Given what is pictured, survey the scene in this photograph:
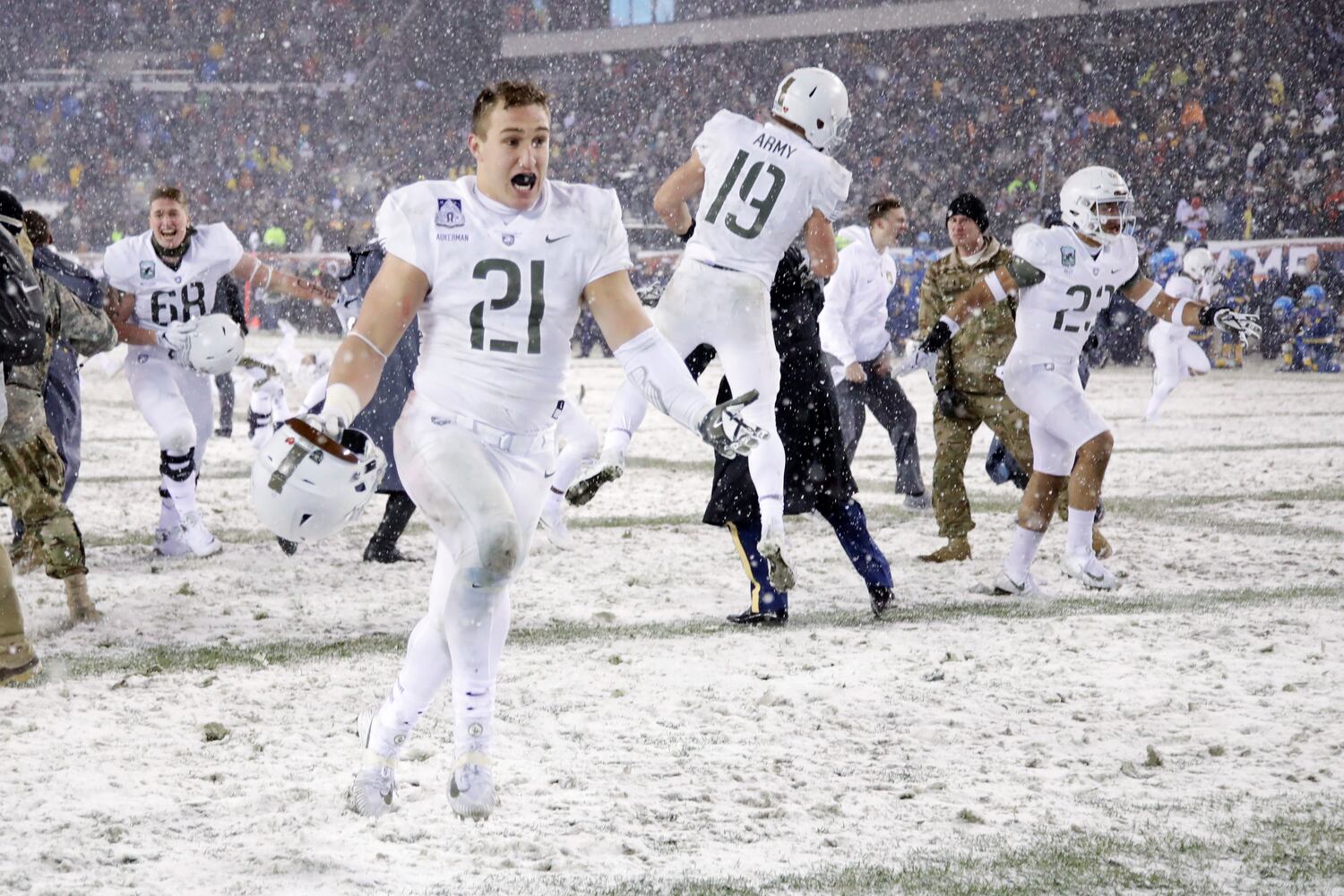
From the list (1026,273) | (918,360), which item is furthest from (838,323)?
(1026,273)

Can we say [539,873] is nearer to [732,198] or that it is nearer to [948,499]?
[732,198]

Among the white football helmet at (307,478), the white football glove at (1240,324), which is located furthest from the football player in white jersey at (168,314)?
the white football glove at (1240,324)

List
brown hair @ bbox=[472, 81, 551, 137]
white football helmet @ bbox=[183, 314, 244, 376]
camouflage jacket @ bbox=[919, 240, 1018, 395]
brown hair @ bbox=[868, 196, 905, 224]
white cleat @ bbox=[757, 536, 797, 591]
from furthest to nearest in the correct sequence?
brown hair @ bbox=[868, 196, 905, 224], camouflage jacket @ bbox=[919, 240, 1018, 395], white football helmet @ bbox=[183, 314, 244, 376], white cleat @ bbox=[757, 536, 797, 591], brown hair @ bbox=[472, 81, 551, 137]

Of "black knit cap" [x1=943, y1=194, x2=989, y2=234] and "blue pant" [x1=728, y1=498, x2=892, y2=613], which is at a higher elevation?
"black knit cap" [x1=943, y1=194, x2=989, y2=234]

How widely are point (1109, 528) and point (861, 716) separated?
14.2ft

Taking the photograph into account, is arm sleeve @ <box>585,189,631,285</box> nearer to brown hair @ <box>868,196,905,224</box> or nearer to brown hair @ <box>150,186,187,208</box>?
brown hair @ <box>150,186,187,208</box>

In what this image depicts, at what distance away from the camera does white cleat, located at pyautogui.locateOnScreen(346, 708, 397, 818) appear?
12.3ft

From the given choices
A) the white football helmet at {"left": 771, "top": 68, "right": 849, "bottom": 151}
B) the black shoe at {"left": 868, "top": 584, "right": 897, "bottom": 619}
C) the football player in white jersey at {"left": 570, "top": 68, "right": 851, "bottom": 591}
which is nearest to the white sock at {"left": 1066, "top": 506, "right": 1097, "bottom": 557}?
the black shoe at {"left": 868, "top": 584, "right": 897, "bottom": 619}

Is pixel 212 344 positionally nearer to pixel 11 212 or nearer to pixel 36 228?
pixel 36 228

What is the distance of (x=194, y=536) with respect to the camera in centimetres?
775

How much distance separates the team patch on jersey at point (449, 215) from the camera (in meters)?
3.71

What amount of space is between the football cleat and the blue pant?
36.5 inches

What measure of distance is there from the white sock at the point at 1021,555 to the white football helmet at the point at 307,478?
4.16 m

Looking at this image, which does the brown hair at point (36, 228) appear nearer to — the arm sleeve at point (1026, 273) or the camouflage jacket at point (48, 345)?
the camouflage jacket at point (48, 345)
